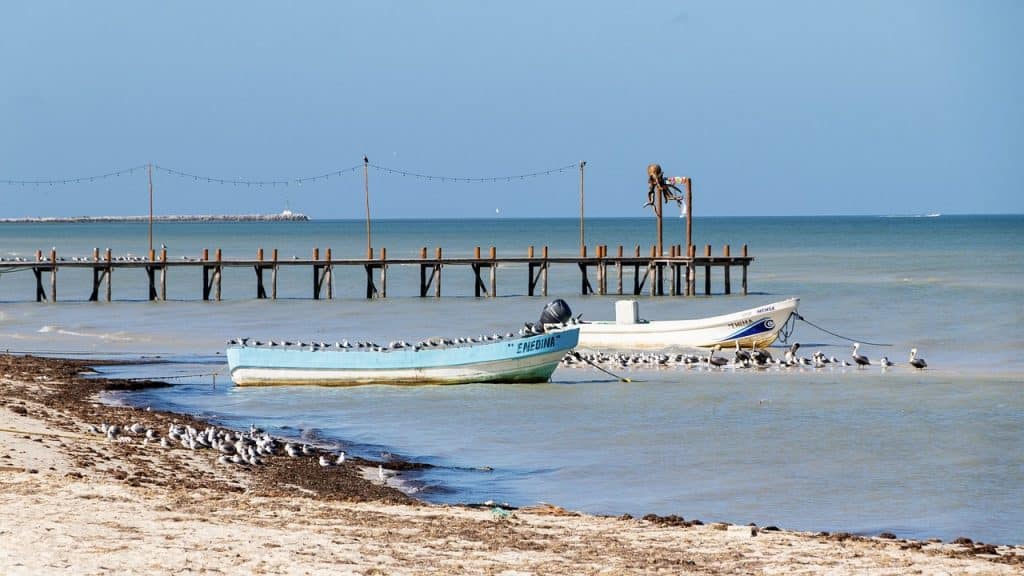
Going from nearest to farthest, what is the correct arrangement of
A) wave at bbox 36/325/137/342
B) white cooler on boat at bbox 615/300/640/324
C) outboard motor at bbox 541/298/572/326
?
outboard motor at bbox 541/298/572/326 → white cooler on boat at bbox 615/300/640/324 → wave at bbox 36/325/137/342

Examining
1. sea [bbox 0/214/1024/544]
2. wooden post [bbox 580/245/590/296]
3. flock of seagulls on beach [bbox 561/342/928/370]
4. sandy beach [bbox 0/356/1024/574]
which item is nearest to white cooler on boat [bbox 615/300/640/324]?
flock of seagulls on beach [bbox 561/342/928/370]

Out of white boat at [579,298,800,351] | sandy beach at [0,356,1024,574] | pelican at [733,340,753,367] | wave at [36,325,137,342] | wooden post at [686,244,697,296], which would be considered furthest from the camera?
wooden post at [686,244,697,296]

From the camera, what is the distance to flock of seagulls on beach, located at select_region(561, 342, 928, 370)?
29312mm

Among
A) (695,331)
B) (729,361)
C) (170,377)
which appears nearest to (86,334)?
(170,377)

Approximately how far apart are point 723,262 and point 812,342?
15131 mm

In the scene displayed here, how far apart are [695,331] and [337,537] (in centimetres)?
2280

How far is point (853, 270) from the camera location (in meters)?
78.6

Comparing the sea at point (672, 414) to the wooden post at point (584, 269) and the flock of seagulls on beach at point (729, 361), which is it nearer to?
the flock of seagulls on beach at point (729, 361)

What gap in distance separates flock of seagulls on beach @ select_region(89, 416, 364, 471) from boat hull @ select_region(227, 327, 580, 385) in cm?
736

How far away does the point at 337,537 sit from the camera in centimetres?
1114

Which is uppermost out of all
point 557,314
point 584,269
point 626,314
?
point 584,269

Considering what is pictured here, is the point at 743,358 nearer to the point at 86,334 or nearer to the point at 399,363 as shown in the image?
the point at 399,363

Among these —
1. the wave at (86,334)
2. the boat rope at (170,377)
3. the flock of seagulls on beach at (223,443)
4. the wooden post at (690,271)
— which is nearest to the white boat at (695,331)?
the boat rope at (170,377)

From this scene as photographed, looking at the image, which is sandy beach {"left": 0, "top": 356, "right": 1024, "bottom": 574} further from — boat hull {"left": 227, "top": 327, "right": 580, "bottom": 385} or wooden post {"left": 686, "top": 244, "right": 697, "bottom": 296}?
wooden post {"left": 686, "top": 244, "right": 697, "bottom": 296}
